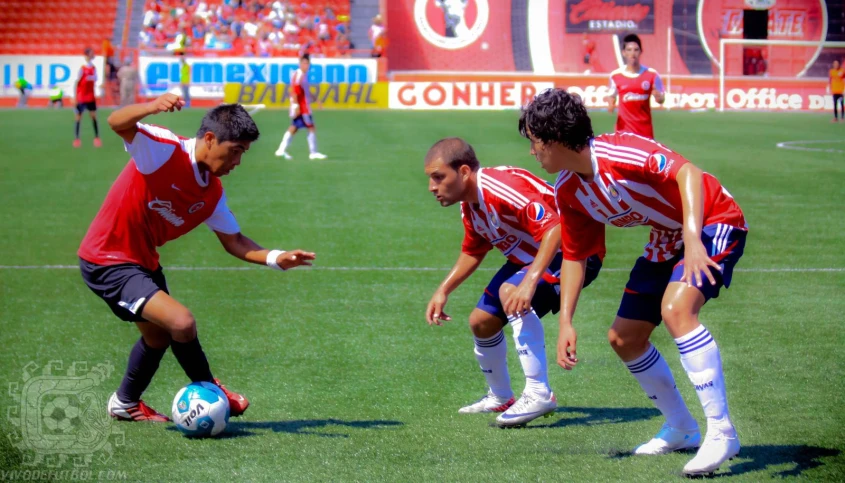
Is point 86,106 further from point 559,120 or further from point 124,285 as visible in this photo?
point 559,120

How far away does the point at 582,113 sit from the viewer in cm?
426

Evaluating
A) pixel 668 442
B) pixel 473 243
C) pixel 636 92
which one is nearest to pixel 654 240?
pixel 668 442

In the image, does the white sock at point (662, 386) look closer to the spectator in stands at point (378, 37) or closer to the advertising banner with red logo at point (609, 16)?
the spectator in stands at point (378, 37)

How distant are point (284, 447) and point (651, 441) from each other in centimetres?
176

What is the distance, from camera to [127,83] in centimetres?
3747

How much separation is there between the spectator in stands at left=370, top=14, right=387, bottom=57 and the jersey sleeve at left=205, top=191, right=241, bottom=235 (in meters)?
36.2

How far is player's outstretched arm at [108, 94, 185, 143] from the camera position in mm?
4625

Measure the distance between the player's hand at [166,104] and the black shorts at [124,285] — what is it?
2.91 ft

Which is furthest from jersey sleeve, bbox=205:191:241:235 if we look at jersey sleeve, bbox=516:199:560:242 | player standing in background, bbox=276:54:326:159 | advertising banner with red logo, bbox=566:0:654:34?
advertising banner with red logo, bbox=566:0:654:34

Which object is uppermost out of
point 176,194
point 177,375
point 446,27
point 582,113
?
point 446,27

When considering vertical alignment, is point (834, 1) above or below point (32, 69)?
above

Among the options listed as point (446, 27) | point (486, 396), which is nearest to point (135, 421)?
point (486, 396)

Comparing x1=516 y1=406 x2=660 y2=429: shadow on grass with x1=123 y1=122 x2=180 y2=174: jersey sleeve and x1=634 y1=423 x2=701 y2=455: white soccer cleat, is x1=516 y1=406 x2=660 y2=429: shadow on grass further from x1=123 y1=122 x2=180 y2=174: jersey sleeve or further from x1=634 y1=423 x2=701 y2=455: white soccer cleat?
x1=123 y1=122 x2=180 y2=174: jersey sleeve

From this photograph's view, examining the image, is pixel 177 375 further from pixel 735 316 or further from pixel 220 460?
pixel 735 316
